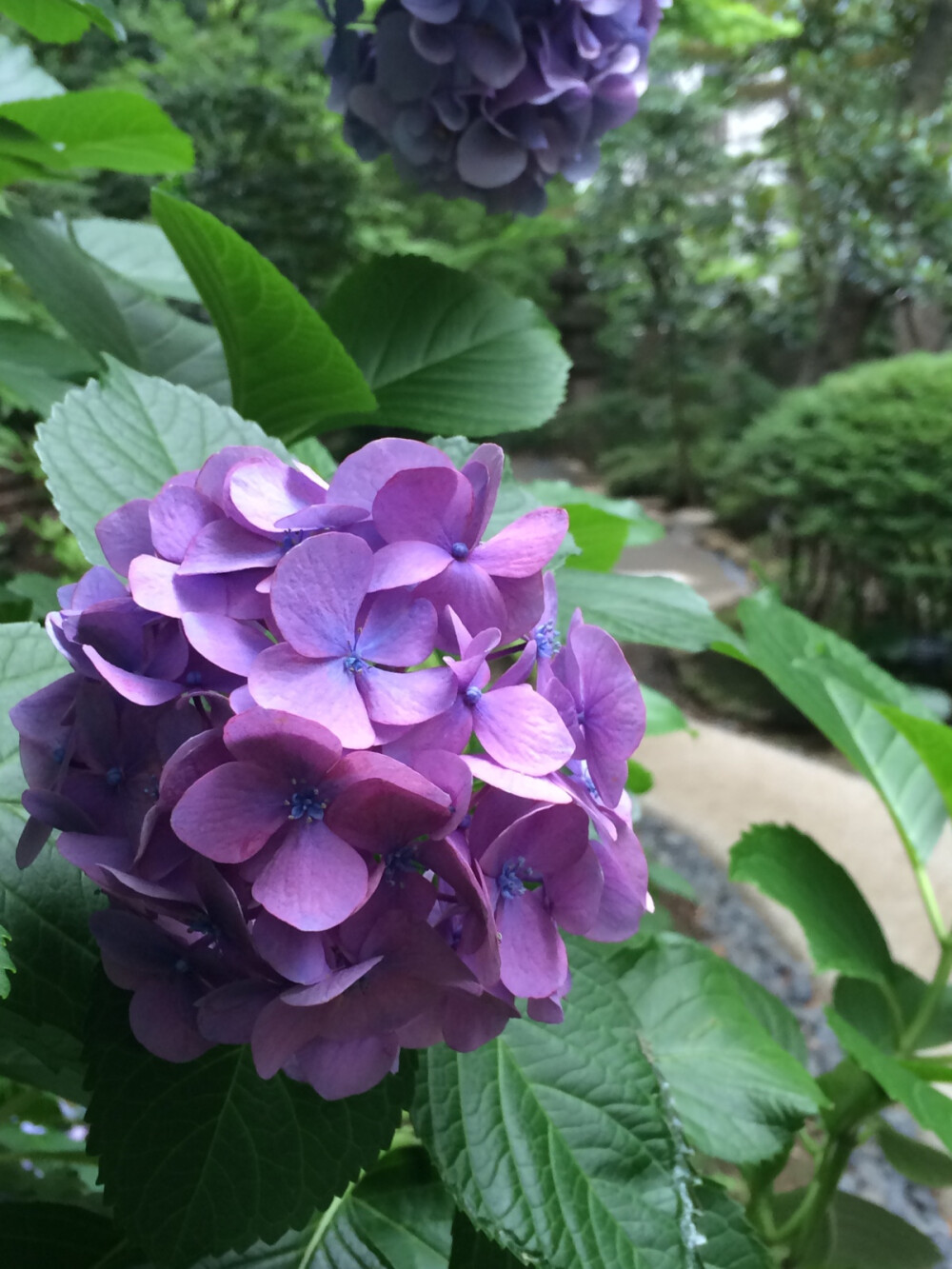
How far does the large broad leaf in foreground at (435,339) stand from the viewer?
674mm

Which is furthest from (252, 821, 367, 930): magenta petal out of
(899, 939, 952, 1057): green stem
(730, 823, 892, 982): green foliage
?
(899, 939, 952, 1057): green stem

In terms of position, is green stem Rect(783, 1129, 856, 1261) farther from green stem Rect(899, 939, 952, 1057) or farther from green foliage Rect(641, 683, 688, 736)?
green foliage Rect(641, 683, 688, 736)

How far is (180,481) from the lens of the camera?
0.29 meters

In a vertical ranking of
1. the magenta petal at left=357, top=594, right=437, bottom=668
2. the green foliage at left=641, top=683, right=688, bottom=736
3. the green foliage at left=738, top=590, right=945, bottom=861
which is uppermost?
the magenta petal at left=357, top=594, right=437, bottom=668

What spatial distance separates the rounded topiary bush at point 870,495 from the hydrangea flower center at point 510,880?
300 cm

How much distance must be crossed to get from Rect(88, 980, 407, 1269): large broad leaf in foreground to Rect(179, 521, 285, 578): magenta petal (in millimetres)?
142

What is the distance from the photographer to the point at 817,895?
764 millimetres

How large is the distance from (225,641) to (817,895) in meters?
0.67

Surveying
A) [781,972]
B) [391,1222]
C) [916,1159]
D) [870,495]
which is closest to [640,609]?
[391,1222]

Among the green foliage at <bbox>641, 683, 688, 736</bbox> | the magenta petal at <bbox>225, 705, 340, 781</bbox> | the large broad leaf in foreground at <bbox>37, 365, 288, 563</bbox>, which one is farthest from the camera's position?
the green foliage at <bbox>641, 683, 688, 736</bbox>

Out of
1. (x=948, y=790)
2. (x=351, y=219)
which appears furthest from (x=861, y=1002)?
(x=351, y=219)

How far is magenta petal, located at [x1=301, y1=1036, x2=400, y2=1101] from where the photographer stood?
0.25 meters

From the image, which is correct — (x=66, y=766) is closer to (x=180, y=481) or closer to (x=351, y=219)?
(x=180, y=481)

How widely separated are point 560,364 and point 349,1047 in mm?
546
